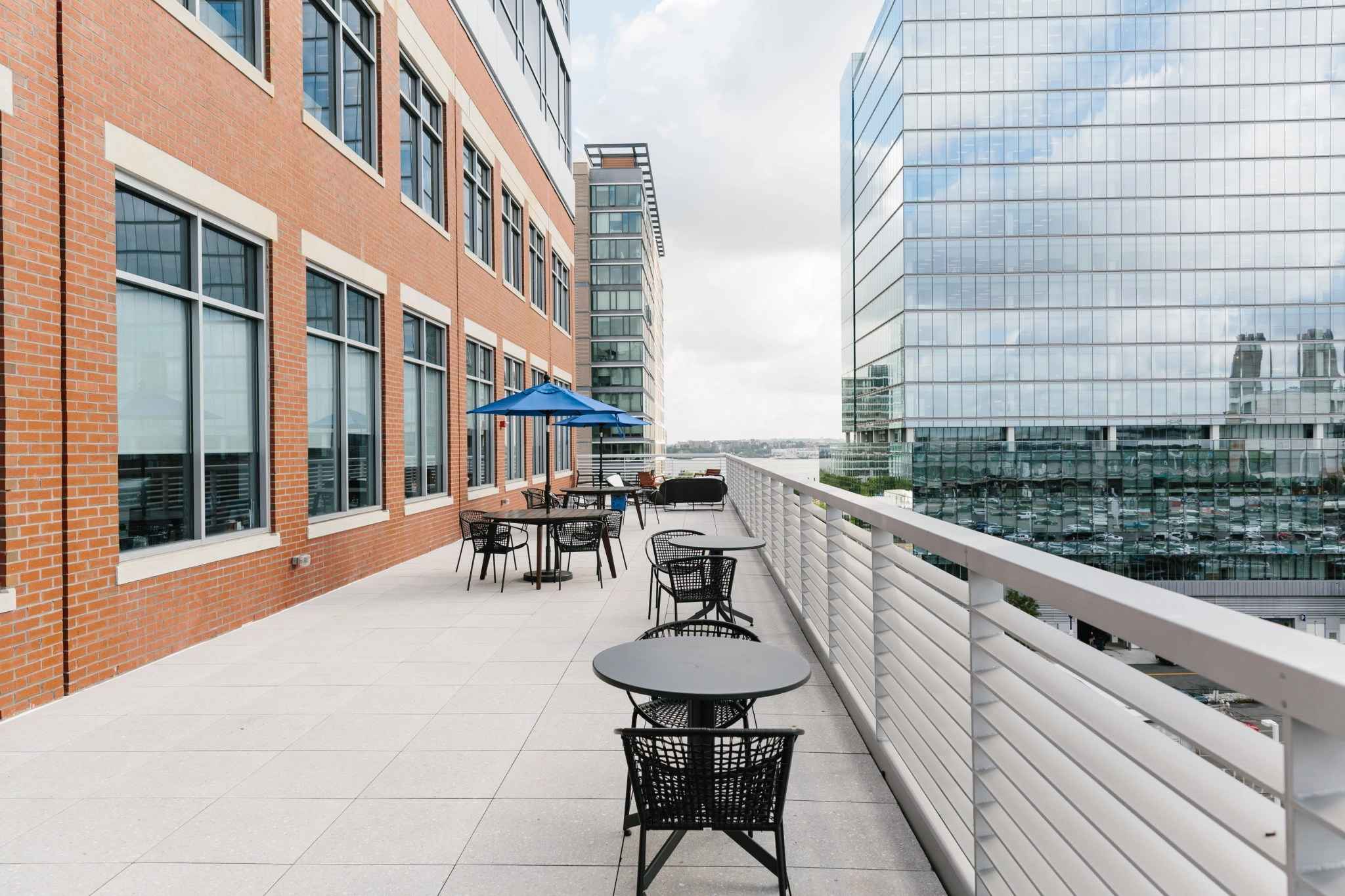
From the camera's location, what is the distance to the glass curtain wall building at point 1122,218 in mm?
65250

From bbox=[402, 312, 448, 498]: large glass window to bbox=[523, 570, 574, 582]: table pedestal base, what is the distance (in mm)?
2728

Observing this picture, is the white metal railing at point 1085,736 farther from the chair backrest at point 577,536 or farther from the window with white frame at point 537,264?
the window with white frame at point 537,264

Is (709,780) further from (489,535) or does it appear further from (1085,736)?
(489,535)

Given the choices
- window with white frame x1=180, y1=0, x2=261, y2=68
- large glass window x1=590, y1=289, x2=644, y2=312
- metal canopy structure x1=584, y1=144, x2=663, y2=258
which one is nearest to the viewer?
window with white frame x1=180, y1=0, x2=261, y2=68

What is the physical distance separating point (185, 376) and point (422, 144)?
22.7 feet

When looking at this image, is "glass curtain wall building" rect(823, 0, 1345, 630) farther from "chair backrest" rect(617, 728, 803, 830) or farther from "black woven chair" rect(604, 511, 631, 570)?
"chair backrest" rect(617, 728, 803, 830)

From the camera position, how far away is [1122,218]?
6631 centimetres

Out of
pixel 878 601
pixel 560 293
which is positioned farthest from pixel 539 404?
pixel 560 293

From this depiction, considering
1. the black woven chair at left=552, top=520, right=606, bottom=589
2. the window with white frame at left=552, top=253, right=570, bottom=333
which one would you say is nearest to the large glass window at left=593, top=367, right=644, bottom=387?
the window with white frame at left=552, top=253, right=570, bottom=333

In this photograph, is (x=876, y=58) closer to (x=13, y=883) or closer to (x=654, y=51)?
(x=654, y=51)

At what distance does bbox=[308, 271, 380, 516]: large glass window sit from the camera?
883 cm

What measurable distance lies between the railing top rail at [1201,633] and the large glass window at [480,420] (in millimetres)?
12955

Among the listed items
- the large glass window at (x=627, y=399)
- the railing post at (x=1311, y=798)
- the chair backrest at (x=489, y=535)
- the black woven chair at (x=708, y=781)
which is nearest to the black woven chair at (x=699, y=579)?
the chair backrest at (x=489, y=535)

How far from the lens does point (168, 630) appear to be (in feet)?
20.3
